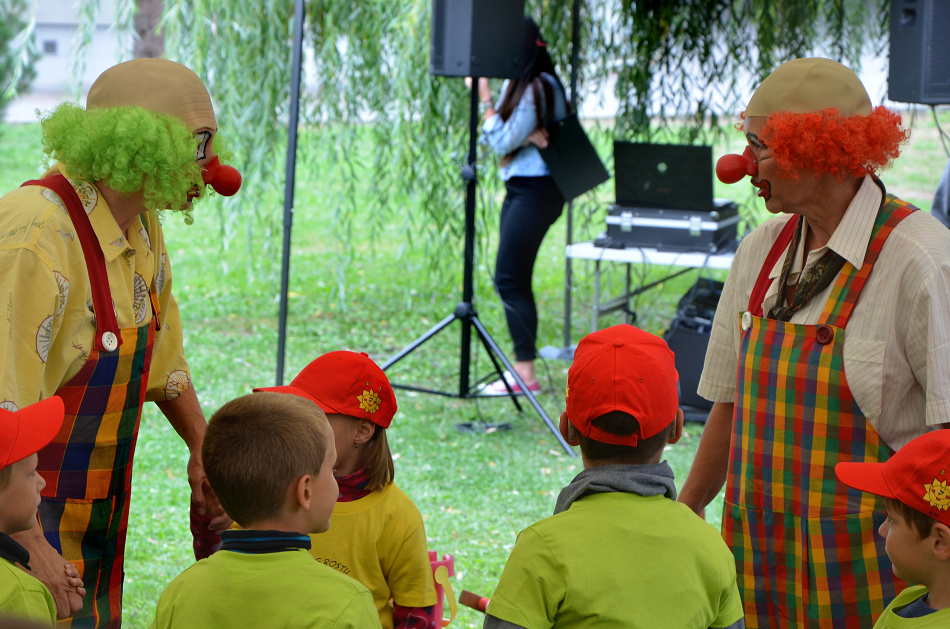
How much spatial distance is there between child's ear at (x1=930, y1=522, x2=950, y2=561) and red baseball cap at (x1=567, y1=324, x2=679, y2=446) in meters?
0.40

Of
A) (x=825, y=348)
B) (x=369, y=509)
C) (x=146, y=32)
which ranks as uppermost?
(x=146, y=32)

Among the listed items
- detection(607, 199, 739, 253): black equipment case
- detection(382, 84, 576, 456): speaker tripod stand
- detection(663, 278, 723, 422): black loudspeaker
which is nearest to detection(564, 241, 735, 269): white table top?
detection(607, 199, 739, 253): black equipment case

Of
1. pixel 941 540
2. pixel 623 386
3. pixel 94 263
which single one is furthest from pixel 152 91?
pixel 941 540

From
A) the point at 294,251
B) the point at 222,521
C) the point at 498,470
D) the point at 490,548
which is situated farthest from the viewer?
the point at 294,251

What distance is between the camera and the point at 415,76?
5094 millimetres

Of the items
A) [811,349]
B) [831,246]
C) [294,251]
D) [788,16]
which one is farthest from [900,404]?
[294,251]

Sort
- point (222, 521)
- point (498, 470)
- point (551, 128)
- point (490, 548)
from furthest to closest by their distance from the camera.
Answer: point (551, 128), point (498, 470), point (490, 548), point (222, 521)

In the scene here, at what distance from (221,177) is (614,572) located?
1057 millimetres

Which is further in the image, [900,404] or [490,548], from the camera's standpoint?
Answer: [490,548]

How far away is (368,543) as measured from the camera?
1.80 meters

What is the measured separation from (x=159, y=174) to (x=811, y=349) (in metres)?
1.20

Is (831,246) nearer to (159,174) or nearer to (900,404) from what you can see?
(900,404)

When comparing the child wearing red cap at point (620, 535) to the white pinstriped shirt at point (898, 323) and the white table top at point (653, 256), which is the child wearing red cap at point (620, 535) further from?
the white table top at point (653, 256)

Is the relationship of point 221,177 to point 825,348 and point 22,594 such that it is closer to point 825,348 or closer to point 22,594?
point 22,594
